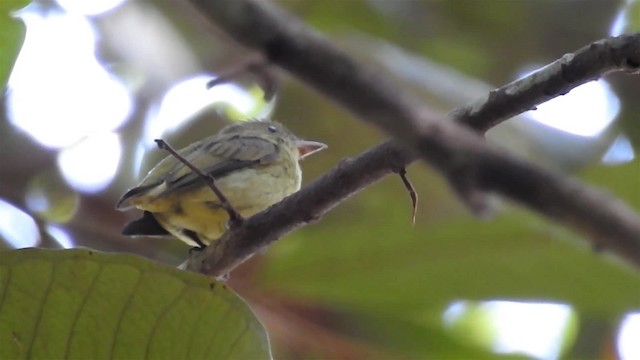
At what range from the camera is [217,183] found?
10.9 ft

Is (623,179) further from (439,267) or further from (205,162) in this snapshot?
(205,162)

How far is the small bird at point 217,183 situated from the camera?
3.07m

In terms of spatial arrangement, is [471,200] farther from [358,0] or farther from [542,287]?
[358,0]

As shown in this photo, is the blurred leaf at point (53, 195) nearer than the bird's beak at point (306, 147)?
Yes

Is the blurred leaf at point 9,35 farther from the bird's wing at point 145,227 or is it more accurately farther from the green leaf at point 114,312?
the bird's wing at point 145,227

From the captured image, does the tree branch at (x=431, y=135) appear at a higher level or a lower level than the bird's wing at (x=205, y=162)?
lower

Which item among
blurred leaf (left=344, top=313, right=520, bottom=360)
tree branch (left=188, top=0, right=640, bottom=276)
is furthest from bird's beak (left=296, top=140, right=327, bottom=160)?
tree branch (left=188, top=0, right=640, bottom=276)

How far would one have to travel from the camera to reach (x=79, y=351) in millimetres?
1429

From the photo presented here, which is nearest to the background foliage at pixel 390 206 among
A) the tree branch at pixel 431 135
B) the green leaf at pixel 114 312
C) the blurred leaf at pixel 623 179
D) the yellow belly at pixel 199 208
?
the blurred leaf at pixel 623 179

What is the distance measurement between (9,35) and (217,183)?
1.60 metres

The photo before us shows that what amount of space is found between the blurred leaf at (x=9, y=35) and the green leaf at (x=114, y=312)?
48cm

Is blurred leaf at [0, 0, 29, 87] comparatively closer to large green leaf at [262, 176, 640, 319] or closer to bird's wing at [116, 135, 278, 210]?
large green leaf at [262, 176, 640, 319]

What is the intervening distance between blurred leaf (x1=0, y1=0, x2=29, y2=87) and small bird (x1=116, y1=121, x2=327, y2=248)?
1135 mm

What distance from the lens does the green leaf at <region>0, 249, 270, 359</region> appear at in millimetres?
1414
